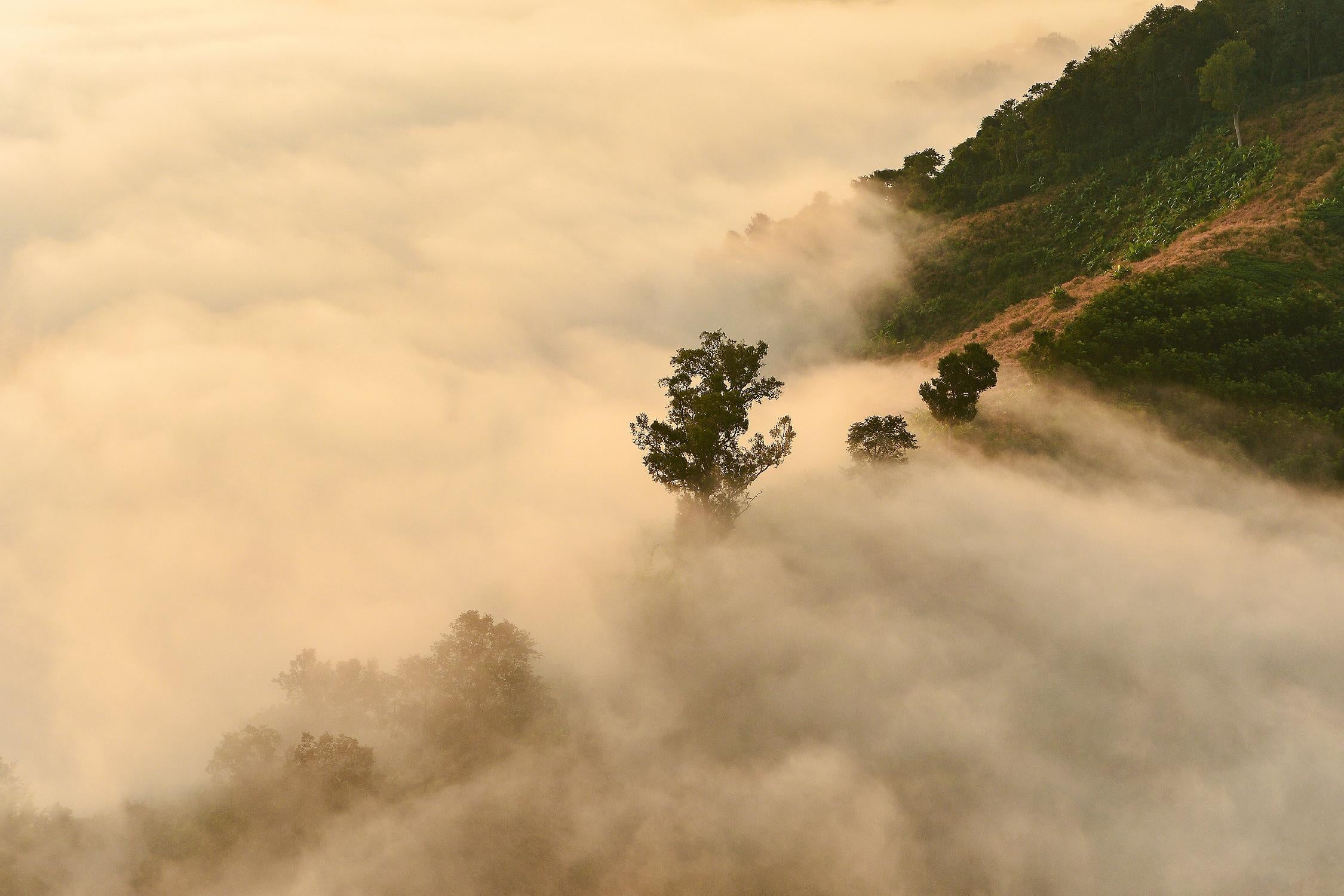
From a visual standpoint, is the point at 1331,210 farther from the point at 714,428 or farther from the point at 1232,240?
the point at 714,428

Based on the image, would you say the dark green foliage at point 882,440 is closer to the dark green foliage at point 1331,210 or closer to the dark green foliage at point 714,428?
the dark green foliage at point 714,428

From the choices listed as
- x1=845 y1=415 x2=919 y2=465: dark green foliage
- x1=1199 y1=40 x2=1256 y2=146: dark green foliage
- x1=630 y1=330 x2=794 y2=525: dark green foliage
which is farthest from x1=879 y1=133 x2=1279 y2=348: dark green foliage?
x1=630 y1=330 x2=794 y2=525: dark green foliage

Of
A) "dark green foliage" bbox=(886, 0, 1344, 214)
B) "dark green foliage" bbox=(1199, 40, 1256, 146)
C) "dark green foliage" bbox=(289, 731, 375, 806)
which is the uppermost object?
"dark green foliage" bbox=(886, 0, 1344, 214)

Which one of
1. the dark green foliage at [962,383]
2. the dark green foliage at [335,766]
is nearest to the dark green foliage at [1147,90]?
the dark green foliage at [962,383]

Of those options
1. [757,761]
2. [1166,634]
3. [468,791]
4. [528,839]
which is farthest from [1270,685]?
[468,791]

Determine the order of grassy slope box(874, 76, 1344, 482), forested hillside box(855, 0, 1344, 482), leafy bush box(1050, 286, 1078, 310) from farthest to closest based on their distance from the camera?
leafy bush box(1050, 286, 1078, 310)
forested hillside box(855, 0, 1344, 482)
grassy slope box(874, 76, 1344, 482)

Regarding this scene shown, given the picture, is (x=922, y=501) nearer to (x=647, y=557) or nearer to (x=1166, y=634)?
(x=1166, y=634)

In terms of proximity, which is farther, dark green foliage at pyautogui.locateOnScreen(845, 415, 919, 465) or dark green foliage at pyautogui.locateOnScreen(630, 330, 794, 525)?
dark green foliage at pyautogui.locateOnScreen(845, 415, 919, 465)

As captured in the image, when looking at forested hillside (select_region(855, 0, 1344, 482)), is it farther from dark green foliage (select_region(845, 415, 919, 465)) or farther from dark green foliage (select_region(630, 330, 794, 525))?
dark green foliage (select_region(630, 330, 794, 525))

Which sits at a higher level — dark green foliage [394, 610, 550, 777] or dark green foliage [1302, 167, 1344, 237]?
dark green foliage [1302, 167, 1344, 237]
